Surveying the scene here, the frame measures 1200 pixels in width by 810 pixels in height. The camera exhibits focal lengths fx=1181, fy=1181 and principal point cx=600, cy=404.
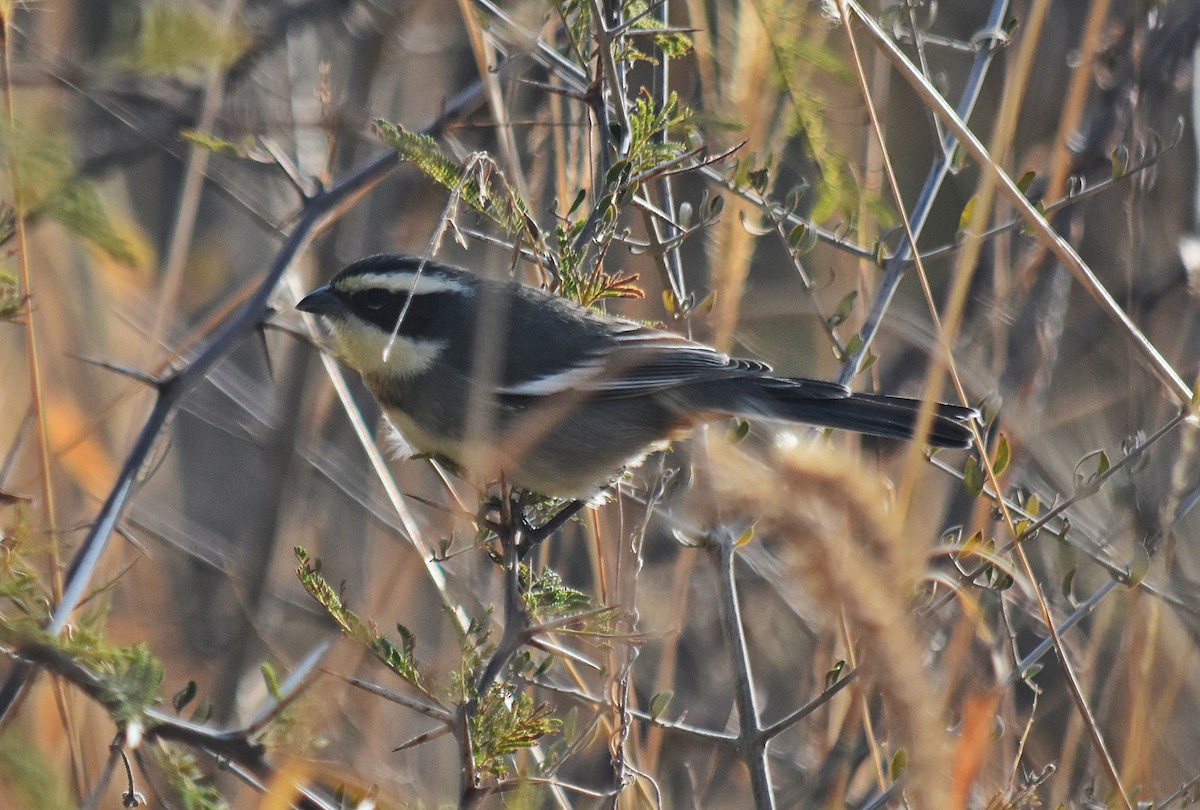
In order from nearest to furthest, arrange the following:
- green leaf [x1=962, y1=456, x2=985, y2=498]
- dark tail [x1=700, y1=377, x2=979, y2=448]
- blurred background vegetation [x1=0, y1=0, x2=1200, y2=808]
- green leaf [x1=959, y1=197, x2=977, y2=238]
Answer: blurred background vegetation [x1=0, y1=0, x2=1200, y2=808] < green leaf [x1=962, y1=456, x2=985, y2=498] < green leaf [x1=959, y1=197, x2=977, y2=238] < dark tail [x1=700, y1=377, x2=979, y2=448]

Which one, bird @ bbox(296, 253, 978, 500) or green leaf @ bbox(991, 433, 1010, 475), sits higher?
bird @ bbox(296, 253, 978, 500)

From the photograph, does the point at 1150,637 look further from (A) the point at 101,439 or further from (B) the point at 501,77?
(A) the point at 101,439

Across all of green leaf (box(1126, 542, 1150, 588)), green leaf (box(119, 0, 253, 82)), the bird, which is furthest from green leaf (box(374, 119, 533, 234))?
green leaf (box(1126, 542, 1150, 588))

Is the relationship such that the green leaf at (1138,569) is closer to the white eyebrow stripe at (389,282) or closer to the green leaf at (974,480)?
the green leaf at (974,480)


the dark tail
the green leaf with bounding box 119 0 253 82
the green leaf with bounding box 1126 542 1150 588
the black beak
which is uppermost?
the black beak

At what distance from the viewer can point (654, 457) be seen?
4398 mm

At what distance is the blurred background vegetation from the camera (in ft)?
6.39

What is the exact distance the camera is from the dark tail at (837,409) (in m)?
3.14

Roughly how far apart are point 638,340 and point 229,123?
1.82 metres

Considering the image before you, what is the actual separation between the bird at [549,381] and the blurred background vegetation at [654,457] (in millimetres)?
196

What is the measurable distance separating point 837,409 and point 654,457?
1261mm

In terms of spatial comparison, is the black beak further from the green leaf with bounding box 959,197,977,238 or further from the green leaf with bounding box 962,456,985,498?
the green leaf with bounding box 962,456,985,498

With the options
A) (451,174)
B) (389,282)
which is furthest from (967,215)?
(389,282)

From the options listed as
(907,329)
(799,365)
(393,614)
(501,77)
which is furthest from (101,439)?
(907,329)
